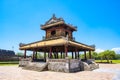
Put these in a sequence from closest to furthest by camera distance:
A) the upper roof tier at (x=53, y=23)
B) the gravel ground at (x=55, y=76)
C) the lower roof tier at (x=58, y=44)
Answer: the gravel ground at (x=55, y=76) → the lower roof tier at (x=58, y=44) → the upper roof tier at (x=53, y=23)

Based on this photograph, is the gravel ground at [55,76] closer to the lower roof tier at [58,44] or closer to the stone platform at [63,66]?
the stone platform at [63,66]

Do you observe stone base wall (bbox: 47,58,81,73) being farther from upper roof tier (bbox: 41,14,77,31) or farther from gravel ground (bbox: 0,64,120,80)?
upper roof tier (bbox: 41,14,77,31)

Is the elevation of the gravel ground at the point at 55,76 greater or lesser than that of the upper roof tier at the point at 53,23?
lesser

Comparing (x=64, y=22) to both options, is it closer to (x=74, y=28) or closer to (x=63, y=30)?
(x=63, y=30)

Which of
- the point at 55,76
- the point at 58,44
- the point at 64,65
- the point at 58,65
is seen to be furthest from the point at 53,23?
the point at 55,76

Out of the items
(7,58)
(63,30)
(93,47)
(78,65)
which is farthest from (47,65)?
(7,58)

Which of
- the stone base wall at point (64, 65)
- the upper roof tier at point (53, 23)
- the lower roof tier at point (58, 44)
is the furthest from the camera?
the upper roof tier at point (53, 23)

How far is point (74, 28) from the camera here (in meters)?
24.3

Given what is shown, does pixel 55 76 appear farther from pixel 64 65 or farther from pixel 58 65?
pixel 58 65

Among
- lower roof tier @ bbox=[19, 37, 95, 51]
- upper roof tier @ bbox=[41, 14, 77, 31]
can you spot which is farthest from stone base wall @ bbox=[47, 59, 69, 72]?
upper roof tier @ bbox=[41, 14, 77, 31]

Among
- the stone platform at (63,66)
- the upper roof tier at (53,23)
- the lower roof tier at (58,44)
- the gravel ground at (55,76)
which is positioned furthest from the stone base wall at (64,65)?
the upper roof tier at (53,23)

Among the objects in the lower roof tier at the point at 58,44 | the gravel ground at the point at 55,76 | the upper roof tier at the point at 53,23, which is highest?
the upper roof tier at the point at 53,23

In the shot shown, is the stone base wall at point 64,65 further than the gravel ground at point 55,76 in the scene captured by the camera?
Yes

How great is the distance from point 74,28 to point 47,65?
11021mm
